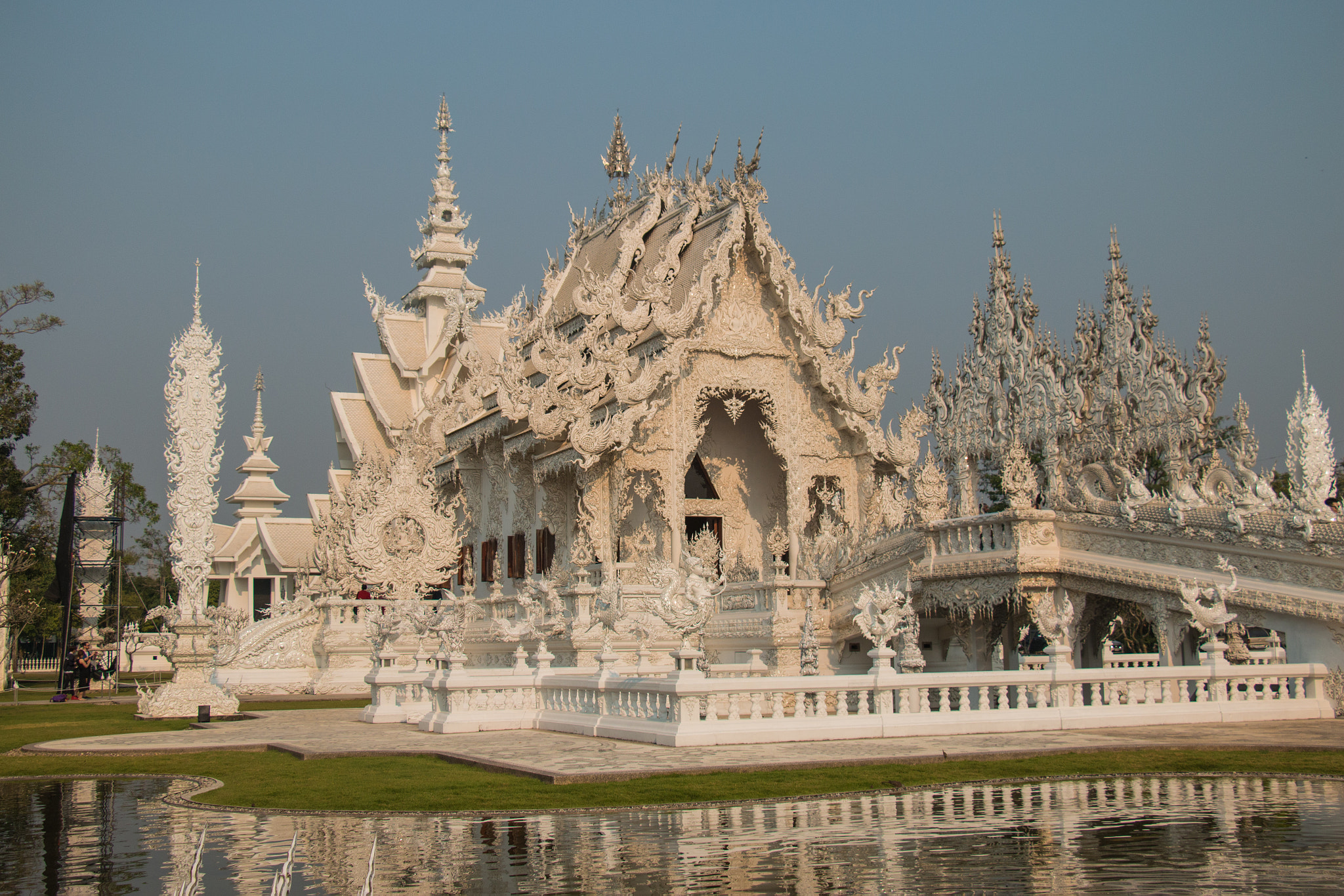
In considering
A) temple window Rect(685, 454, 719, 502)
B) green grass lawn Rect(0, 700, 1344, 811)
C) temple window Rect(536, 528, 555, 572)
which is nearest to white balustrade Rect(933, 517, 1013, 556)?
green grass lawn Rect(0, 700, 1344, 811)

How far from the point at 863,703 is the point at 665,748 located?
1.80m

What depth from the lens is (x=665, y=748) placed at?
10547 millimetres

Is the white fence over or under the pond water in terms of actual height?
over

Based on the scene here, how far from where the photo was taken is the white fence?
423 inches

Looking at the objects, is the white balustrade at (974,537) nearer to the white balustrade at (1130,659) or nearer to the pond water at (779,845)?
the white balustrade at (1130,659)

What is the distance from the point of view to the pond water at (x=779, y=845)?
5.51 metres

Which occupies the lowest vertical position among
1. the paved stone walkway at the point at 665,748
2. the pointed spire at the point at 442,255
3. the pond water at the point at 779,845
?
the pond water at the point at 779,845

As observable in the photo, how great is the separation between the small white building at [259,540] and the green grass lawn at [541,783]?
89.1 feet

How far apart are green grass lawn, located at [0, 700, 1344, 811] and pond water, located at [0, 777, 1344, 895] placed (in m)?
0.34

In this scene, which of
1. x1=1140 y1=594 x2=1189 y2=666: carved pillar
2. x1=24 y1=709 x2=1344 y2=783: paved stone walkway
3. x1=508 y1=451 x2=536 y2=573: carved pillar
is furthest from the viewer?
x1=508 y1=451 x2=536 y2=573: carved pillar

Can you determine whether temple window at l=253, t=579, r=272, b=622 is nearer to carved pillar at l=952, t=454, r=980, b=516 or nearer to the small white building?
the small white building

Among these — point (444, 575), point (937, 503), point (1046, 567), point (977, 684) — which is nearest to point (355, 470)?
point (444, 575)

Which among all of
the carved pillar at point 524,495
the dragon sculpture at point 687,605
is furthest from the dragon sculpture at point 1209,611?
the carved pillar at point 524,495

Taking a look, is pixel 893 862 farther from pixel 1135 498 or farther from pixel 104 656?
pixel 104 656
